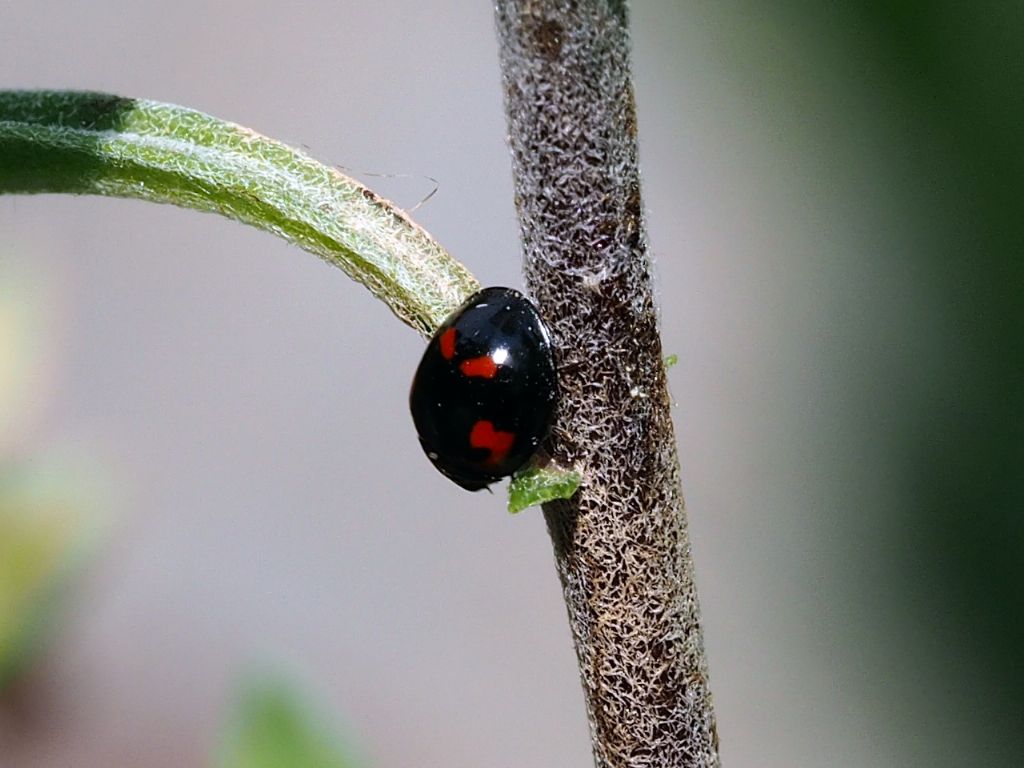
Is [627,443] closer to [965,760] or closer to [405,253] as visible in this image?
[405,253]

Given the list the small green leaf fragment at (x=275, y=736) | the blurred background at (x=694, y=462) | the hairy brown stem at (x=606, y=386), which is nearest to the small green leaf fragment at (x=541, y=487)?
the hairy brown stem at (x=606, y=386)

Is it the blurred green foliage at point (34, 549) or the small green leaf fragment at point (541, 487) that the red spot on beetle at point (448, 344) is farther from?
the blurred green foliage at point (34, 549)

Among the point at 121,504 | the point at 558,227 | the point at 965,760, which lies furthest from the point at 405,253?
the point at 965,760

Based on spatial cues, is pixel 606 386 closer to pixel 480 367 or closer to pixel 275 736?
pixel 480 367

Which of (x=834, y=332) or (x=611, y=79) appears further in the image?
(x=834, y=332)

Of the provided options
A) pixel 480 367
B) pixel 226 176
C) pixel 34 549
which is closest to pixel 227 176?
pixel 226 176

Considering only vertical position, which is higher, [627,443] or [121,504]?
[121,504]

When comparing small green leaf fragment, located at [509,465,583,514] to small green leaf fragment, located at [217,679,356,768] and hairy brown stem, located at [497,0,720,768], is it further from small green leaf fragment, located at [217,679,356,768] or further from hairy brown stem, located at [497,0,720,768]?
small green leaf fragment, located at [217,679,356,768]

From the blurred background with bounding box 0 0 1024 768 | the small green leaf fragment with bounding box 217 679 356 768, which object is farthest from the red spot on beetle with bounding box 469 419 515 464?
the blurred background with bounding box 0 0 1024 768
